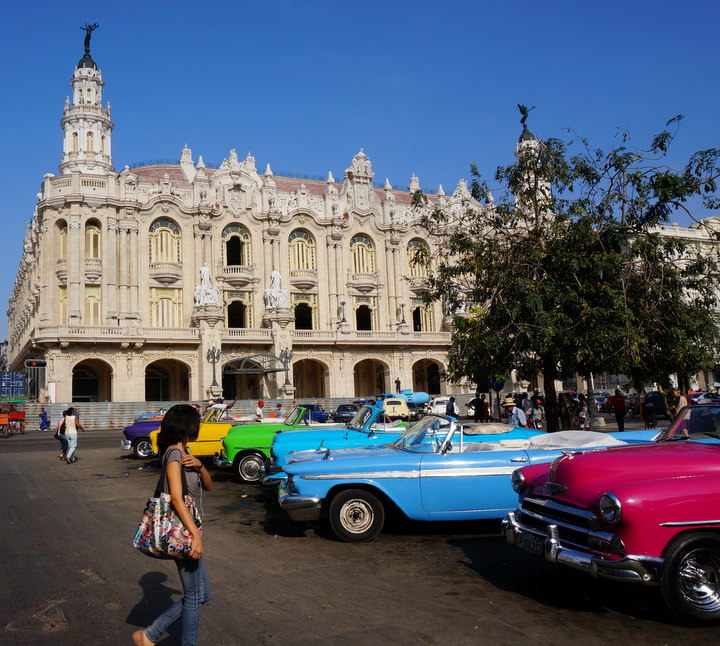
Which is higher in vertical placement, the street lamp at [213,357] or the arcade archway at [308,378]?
the street lamp at [213,357]

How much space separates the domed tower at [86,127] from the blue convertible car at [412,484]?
4047 centimetres

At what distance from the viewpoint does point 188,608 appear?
13.6ft

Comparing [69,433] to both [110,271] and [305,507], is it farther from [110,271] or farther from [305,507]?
[110,271]

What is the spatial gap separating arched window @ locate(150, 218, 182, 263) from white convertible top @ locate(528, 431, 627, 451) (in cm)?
3892

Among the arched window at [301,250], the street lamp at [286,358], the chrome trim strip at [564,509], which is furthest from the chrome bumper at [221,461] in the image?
the arched window at [301,250]

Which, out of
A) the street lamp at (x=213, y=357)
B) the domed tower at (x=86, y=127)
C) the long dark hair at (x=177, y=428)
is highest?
the domed tower at (x=86, y=127)

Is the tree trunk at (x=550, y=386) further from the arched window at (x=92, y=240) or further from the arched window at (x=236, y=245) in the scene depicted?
the arched window at (x=92, y=240)

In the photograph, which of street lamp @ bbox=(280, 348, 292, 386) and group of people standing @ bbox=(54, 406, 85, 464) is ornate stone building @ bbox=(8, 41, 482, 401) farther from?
group of people standing @ bbox=(54, 406, 85, 464)

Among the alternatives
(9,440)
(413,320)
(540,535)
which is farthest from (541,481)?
(413,320)

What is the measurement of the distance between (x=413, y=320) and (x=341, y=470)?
4249 centimetres

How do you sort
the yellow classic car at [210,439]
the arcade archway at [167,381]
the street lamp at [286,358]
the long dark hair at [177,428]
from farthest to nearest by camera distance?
the arcade archway at [167,381] → the street lamp at [286,358] → the yellow classic car at [210,439] → the long dark hair at [177,428]

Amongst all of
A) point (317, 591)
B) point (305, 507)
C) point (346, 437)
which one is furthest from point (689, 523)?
point (346, 437)

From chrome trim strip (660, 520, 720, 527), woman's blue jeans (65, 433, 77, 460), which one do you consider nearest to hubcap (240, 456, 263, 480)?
woman's blue jeans (65, 433, 77, 460)

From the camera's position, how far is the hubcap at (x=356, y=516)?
789 centimetres
